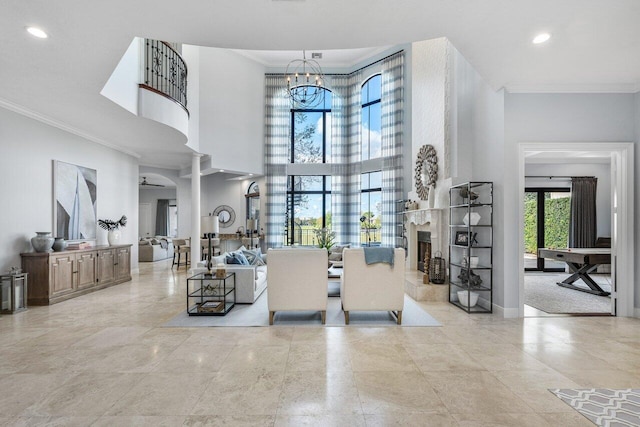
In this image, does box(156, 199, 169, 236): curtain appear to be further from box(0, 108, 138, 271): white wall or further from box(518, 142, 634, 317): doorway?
box(518, 142, 634, 317): doorway

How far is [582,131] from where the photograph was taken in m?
4.52

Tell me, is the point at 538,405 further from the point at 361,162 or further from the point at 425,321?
the point at 361,162

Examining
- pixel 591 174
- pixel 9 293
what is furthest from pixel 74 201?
pixel 591 174

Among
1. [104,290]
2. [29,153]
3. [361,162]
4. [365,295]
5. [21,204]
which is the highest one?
[361,162]

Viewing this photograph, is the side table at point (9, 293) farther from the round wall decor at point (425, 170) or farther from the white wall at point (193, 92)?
the round wall decor at point (425, 170)

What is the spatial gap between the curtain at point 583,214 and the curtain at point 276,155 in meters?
7.43

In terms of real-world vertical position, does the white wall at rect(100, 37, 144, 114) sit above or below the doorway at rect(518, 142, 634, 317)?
above

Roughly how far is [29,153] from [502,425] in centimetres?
686

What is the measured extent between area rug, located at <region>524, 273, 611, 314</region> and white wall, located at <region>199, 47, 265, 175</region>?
291 inches

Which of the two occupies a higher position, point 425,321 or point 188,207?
point 188,207

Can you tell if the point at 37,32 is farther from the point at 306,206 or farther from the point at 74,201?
the point at 306,206

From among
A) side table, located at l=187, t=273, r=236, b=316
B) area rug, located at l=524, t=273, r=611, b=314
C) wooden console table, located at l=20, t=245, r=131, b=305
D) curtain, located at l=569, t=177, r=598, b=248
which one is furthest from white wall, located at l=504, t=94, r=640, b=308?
wooden console table, located at l=20, t=245, r=131, b=305

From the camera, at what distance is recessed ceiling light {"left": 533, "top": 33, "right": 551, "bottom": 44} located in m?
3.13

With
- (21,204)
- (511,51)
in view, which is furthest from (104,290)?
(511,51)
